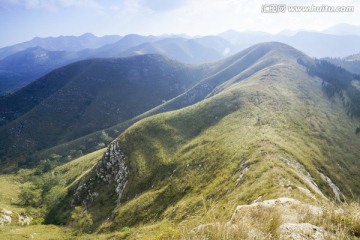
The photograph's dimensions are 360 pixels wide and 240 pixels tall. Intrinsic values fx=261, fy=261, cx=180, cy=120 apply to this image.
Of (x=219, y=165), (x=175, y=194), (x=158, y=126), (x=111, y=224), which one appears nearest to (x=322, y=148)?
(x=219, y=165)

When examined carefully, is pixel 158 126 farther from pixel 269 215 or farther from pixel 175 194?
pixel 269 215

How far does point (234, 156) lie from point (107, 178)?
43.6 meters

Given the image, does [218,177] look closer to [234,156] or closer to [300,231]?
[234,156]

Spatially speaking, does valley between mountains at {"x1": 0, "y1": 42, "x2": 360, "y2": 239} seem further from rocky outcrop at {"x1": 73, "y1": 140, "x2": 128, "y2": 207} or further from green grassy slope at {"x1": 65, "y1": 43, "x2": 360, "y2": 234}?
rocky outcrop at {"x1": 73, "y1": 140, "x2": 128, "y2": 207}

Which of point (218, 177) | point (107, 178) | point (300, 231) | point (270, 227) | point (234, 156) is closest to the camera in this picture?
point (270, 227)

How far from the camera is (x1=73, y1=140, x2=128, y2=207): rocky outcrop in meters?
75.8

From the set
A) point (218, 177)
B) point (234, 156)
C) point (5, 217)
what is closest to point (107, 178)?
point (5, 217)

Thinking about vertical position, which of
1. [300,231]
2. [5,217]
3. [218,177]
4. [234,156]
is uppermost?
[300,231]

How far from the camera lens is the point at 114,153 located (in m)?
87.7

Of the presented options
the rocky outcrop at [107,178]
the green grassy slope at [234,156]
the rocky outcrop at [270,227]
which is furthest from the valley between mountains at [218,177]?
the rocky outcrop at [107,178]

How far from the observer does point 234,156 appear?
54.0m

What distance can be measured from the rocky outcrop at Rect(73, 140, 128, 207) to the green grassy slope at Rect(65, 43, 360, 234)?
2604 mm

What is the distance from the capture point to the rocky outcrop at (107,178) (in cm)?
7575

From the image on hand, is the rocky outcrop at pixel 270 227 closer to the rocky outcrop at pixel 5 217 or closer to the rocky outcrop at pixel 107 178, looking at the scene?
the rocky outcrop at pixel 107 178
